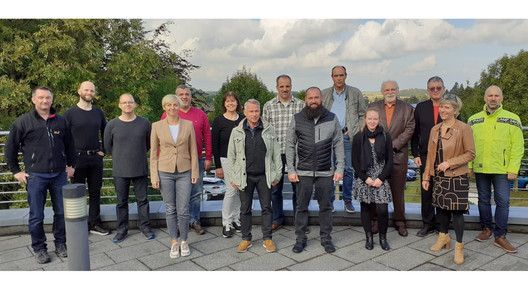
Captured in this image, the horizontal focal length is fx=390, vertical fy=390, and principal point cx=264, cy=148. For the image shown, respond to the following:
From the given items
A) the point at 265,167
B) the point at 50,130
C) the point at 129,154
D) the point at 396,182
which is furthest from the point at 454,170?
the point at 50,130

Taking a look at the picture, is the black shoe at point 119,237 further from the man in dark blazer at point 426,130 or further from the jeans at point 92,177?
the man in dark blazer at point 426,130

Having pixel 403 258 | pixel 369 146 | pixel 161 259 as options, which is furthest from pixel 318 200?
pixel 161 259

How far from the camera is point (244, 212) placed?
4617mm

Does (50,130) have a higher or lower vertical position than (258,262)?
higher

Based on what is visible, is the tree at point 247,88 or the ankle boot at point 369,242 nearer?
the ankle boot at point 369,242

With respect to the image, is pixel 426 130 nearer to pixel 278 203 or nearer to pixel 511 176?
pixel 511 176

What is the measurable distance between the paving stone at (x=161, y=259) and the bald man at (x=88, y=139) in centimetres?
111

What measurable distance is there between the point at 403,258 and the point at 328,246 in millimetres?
825

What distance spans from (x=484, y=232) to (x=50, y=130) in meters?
5.28

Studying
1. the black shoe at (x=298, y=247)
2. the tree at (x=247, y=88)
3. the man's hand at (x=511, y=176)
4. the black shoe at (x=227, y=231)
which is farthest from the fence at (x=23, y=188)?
the tree at (x=247, y=88)

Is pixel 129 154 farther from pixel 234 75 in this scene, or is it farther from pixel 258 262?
pixel 234 75

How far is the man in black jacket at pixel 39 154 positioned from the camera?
4219mm

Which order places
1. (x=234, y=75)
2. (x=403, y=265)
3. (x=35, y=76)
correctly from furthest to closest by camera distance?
(x=234, y=75) → (x=35, y=76) → (x=403, y=265)

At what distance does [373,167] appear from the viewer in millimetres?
4527
